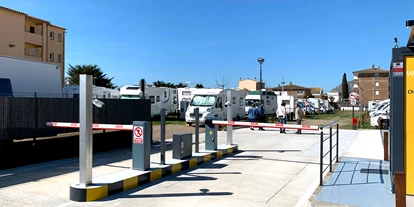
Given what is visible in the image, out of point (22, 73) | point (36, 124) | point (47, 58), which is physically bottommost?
point (36, 124)

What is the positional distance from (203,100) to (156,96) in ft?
23.9

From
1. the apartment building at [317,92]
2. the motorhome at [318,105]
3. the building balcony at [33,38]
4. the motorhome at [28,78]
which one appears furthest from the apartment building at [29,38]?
the apartment building at [317,92]

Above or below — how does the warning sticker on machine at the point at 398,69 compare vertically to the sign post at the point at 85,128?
above

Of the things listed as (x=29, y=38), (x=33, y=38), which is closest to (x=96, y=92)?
(x=29, y=38)

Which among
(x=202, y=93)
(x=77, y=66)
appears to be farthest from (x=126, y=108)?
(x=77, y=66)

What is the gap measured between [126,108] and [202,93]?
12521mm

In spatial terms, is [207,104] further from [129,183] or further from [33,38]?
[33,38]

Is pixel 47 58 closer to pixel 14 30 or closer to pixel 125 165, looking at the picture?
pixel 14 30

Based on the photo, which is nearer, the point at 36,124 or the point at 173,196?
the point at 173,196

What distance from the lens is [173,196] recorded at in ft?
21.3

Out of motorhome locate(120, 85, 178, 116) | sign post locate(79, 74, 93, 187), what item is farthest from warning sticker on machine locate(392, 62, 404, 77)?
motorhome locate(120, 85, 178, 116)

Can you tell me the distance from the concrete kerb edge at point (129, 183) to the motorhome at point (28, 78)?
6.63m

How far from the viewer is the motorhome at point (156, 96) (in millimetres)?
27906

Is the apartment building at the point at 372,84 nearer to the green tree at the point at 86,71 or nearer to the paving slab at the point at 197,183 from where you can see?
the green tree at the point at 86,71
